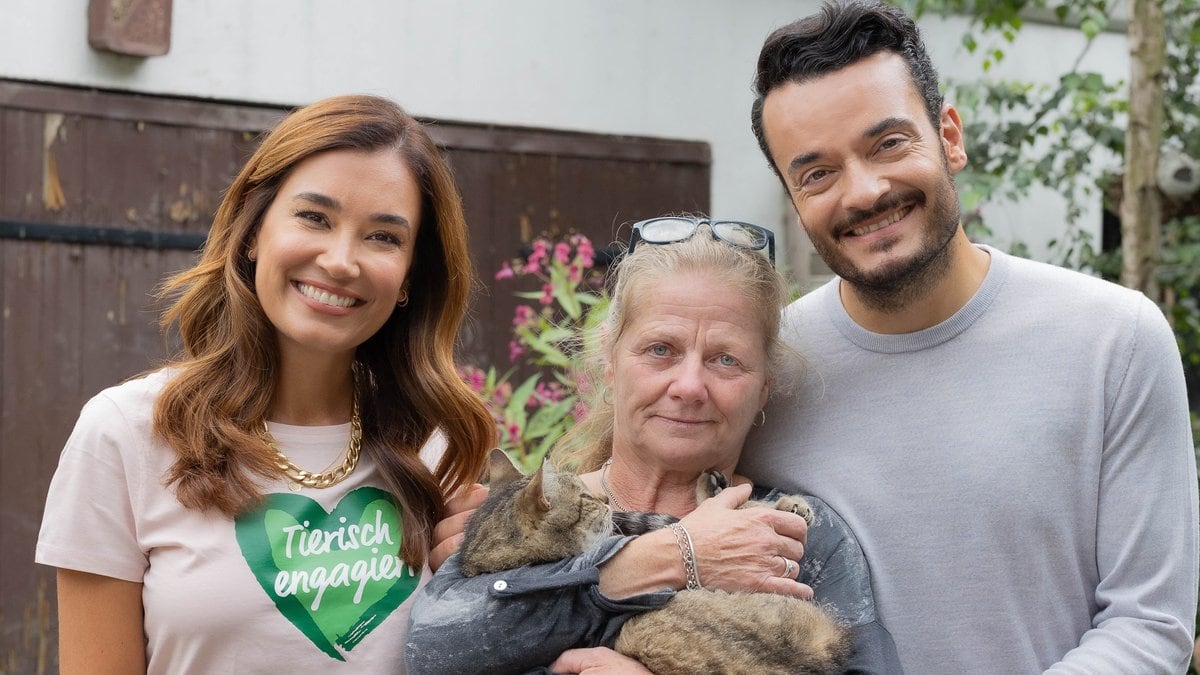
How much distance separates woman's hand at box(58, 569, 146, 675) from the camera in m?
2.33

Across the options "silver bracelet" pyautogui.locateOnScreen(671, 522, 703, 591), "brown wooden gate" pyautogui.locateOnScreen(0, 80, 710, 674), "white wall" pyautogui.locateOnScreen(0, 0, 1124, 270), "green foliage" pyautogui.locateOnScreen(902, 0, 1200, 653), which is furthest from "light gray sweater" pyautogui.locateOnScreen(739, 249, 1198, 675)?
"white wall" pyautogui.locateOnScreen(0, 0, 1124, 270)

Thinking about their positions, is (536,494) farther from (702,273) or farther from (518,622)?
(702,273)

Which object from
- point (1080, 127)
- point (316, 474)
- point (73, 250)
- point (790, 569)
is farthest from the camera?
point (1080, 127)

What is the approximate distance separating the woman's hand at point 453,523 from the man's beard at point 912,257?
0.92 m

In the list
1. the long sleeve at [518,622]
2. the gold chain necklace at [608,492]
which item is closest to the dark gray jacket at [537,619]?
the long sleeve at [518,622]

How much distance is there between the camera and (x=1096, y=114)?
6293 millimetres

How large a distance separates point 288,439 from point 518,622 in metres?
0.62

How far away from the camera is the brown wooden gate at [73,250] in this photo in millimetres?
5176

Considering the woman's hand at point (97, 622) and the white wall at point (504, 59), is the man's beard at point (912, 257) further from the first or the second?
the white wall at point (504, 59)

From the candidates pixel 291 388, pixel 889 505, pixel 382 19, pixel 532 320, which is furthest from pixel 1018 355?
pixel 382 19

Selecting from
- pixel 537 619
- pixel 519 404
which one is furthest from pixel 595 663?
pixel 519 404

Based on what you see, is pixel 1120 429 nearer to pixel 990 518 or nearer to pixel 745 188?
pixel 990 518

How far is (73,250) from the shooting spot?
530 cm

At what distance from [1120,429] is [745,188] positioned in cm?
419
